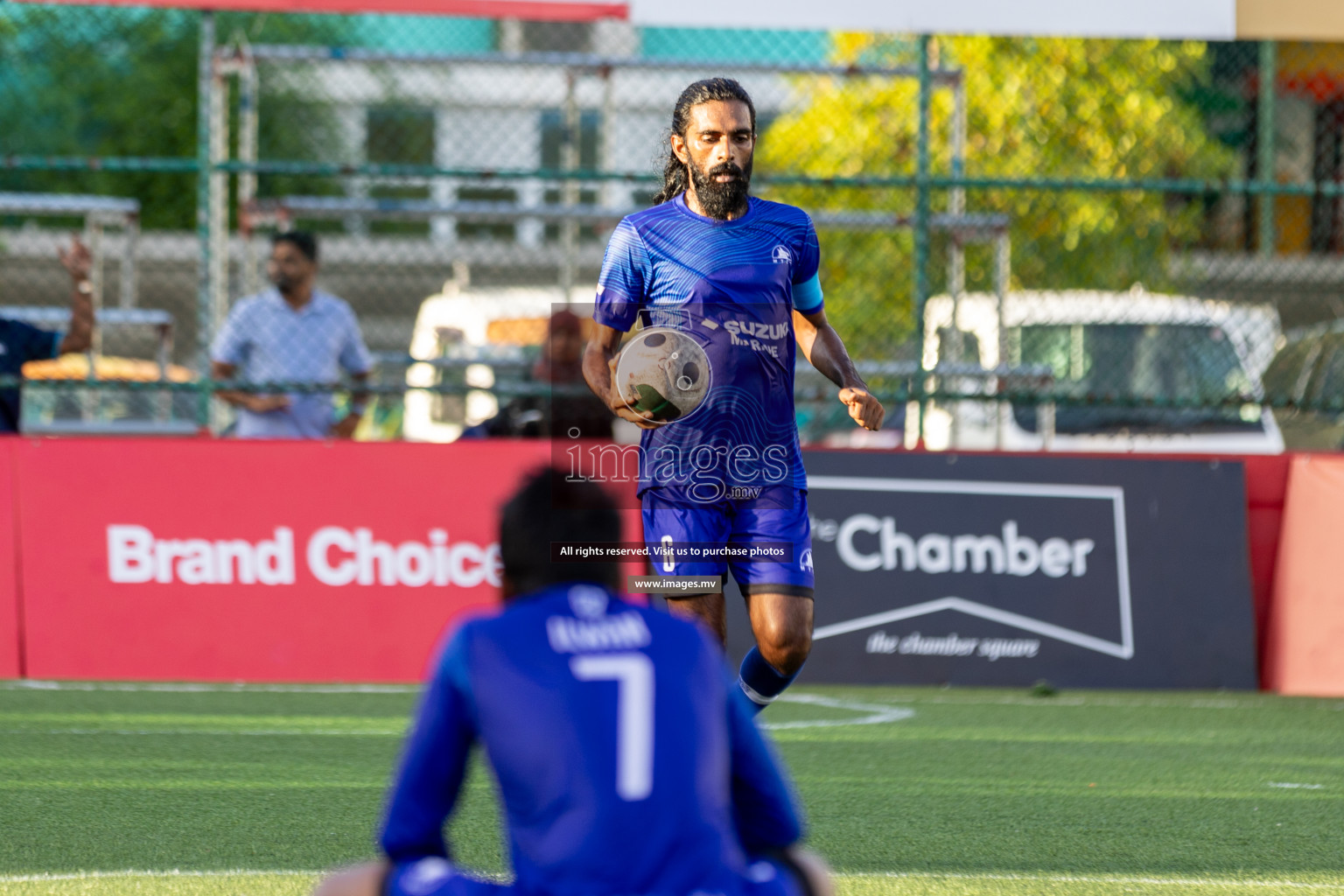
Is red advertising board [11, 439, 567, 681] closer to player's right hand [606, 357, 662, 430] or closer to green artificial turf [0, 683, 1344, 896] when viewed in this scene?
green artificial turf [0, 683, 1344, 896]

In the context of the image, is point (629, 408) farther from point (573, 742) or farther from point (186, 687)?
point (186, 687)

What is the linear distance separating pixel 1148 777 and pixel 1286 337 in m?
7.85

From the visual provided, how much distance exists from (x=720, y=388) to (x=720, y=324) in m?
0.20

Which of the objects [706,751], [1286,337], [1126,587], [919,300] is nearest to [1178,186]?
[919,300]

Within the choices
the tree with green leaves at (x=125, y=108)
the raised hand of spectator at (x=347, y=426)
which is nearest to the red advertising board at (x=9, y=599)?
the raised hand of spectator at (x=347, y=426)

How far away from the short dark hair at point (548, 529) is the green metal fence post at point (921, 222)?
7.35 metres

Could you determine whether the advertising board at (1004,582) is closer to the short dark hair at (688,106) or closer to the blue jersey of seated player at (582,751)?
the short dark hair at (688,106)

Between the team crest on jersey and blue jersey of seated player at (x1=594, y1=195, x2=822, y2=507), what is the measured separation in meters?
2.49

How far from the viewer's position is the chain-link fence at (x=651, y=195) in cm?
1020

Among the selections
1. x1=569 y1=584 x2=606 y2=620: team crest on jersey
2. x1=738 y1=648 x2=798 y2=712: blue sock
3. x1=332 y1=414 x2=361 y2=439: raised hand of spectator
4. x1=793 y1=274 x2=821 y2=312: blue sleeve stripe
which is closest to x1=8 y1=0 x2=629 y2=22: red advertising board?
x1=332 y1=414 x2=361 y2=439: raised hand of spectator

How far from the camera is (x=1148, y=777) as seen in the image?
21.7 feet

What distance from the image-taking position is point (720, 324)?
5062mm

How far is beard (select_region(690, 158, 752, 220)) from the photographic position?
16.6ft

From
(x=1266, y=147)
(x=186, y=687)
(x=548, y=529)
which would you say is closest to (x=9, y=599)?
(x=186, y=687)
